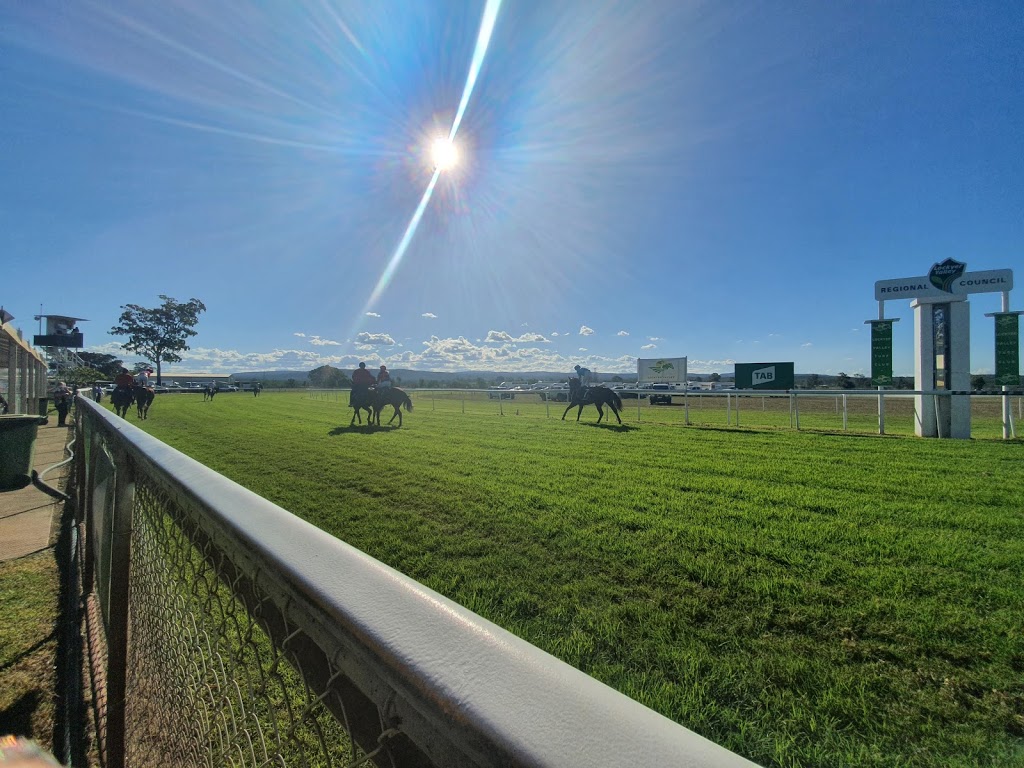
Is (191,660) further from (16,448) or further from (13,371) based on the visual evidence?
(13,371)

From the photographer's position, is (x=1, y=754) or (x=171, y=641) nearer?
(x=1, y=754)

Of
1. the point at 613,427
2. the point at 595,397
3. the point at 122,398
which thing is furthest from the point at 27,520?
the point at 122,398

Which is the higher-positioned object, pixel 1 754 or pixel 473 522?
pixel 1 754

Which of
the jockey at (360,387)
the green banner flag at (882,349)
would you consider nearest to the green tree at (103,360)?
the jockey at (360,387)

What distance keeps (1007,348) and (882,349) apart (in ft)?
7.06

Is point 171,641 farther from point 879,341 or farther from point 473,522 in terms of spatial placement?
point 879,341

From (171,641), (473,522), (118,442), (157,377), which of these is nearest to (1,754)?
(171,641)

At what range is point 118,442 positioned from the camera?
2.03m

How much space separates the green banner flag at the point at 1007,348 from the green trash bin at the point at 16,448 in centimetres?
1573

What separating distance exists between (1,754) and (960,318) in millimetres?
14522

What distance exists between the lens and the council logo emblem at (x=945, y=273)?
11.0m

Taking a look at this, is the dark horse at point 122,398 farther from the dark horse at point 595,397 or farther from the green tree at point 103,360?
the green tree at point 103,360

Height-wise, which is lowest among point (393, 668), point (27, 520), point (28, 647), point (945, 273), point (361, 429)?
point (28, 647)

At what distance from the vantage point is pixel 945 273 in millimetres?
11094
